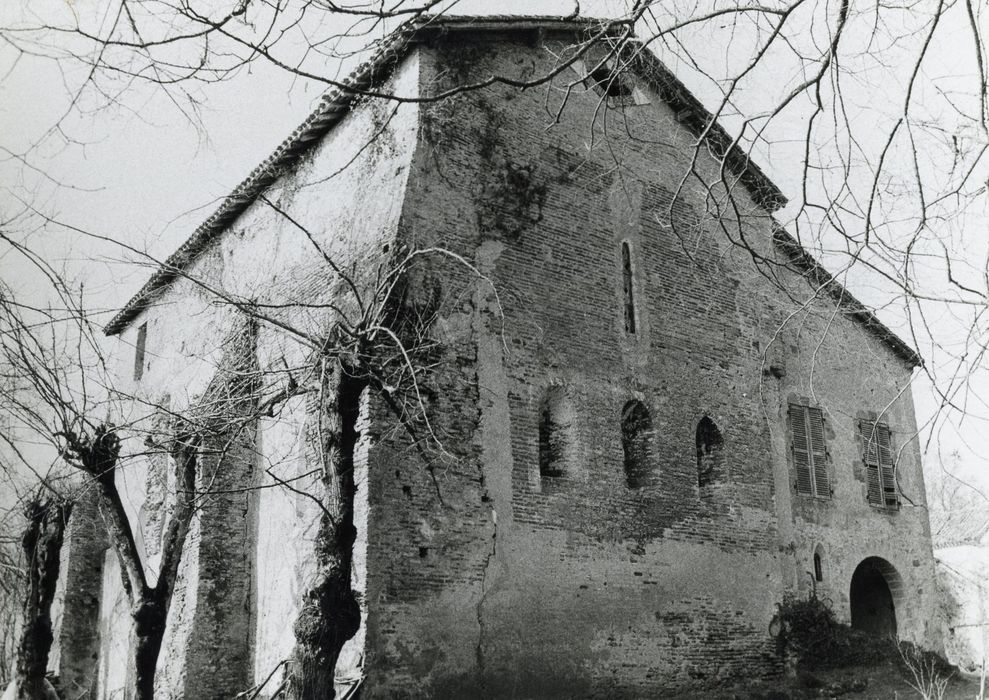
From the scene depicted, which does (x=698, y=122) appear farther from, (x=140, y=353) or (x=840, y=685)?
(x=140, y=353)

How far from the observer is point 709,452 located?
13.2 m

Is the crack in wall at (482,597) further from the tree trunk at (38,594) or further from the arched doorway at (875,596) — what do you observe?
the arched doorway at (875,596)

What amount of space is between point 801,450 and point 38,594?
10.9 m

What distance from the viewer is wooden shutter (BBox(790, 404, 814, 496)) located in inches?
567

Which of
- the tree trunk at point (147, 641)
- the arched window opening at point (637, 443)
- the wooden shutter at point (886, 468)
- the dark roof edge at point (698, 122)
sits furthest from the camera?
the wooden shutter at point (886, 468)

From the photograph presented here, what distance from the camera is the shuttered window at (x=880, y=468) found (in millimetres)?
15500

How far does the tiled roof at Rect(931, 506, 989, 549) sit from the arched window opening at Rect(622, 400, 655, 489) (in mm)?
14641

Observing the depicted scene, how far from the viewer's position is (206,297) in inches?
555

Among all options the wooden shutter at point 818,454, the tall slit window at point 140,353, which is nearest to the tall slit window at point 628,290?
the wooden shutter at point 818,454

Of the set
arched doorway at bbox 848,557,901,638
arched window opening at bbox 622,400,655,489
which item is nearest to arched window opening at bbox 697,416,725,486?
arched window opening at bbox 622,400,655,489

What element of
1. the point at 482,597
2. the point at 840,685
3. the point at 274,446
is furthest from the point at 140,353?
the point at 840,685

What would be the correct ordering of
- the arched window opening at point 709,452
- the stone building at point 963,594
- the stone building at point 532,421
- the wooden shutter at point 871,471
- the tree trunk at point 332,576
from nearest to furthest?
the tree trunk at point 332,576
the stone building at point 532,421
the arched window opening at point 709,452
the wooden shutter at point 871,471
the stone building at point 963,594

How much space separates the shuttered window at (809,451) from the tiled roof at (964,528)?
10801 millimetres

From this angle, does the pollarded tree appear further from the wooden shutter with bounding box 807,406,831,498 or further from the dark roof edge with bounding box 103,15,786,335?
the wooden shutter with bounding box 807,406,831,498
